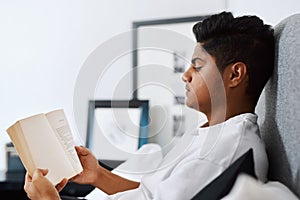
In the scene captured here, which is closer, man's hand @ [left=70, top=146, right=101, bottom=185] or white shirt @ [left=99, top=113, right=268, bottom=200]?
white shirt @ [left=99, top=113, right=268, bottom=200]

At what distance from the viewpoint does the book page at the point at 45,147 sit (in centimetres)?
79

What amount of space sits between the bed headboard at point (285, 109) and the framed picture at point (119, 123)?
1.04m

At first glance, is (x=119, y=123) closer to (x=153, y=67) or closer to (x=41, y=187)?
(x=153, y=67)

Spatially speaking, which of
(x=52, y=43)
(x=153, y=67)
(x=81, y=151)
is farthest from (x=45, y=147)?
(x=52, y=43)

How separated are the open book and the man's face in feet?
1.05

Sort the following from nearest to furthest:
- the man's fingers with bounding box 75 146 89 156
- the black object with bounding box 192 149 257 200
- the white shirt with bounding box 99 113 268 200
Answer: the black object with bounding box 192 149 257 200, the white shirt with bounding box 99 113 268 200, the man's fingers with bounding box 75 146 89 156

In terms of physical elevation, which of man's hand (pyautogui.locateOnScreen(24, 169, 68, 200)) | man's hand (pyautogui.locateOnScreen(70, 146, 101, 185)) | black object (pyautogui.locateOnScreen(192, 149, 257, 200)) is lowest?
man's hand (pyautogui.locateOnScreen(70, 146, 101, 185))

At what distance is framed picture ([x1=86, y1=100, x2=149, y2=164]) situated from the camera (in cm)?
187

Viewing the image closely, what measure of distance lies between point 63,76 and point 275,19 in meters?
1.33

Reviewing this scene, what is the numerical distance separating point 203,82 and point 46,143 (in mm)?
386

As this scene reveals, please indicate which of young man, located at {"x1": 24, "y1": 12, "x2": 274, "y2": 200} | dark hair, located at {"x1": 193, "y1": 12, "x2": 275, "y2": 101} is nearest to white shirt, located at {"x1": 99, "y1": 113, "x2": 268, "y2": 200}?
young man, located at {"x1": 24, "y1": 12, "x2": 274, "y2": 200}

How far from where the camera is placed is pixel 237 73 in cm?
82

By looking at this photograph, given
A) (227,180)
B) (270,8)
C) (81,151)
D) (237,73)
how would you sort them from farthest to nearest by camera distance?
(270,8)
(81,151)
(237,73)
(227,180)

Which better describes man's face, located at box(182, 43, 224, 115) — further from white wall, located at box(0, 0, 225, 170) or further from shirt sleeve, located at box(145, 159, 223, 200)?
white wall, located at box(0, 0, 225, 170)
